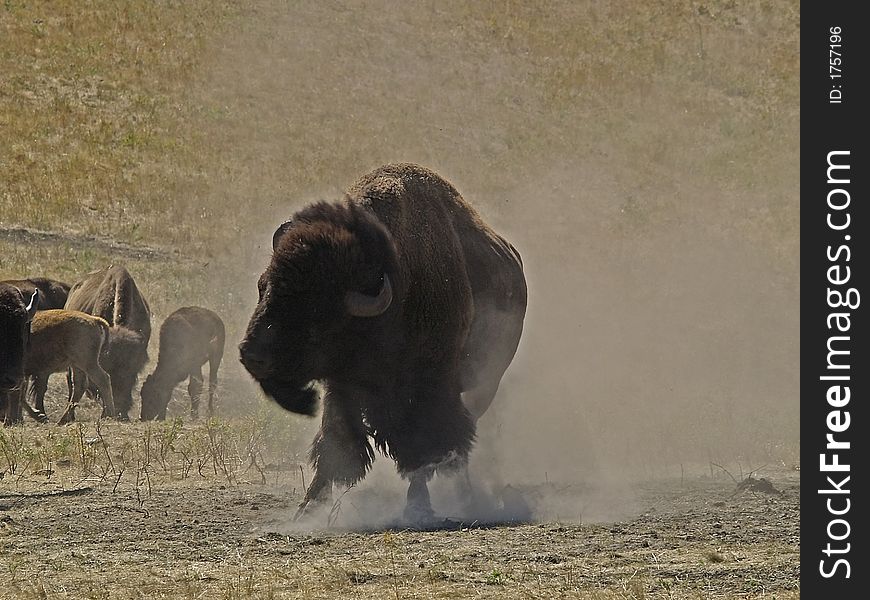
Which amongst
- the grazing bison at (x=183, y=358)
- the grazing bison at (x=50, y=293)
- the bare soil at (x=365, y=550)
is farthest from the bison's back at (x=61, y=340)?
the bare soil at (x=365, y=550)

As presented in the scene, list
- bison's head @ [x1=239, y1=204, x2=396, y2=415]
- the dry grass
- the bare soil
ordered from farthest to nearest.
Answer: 1. the dry grass
2. bison's head @ [x1=239, y1=204, x2=396, y2=415]
3. the bare soil

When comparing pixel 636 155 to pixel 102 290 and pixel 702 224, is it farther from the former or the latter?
pixel 102 290

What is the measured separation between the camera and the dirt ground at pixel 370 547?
239 inches

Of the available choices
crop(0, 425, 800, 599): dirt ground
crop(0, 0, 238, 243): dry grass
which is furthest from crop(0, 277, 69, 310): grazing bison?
crop(0, 425, 800, 599): dirt ground

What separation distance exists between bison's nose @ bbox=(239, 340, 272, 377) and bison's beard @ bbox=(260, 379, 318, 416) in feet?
0.88

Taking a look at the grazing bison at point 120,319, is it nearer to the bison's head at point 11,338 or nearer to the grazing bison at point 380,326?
the bison's head at point 11,338

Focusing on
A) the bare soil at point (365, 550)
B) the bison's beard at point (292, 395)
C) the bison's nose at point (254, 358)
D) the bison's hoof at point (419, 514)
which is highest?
the bison's nose at point (254, 358)

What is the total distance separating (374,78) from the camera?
4275 cm

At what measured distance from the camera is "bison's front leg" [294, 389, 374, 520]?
27.6 feet

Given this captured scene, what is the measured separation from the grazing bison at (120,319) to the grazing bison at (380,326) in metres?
8.35

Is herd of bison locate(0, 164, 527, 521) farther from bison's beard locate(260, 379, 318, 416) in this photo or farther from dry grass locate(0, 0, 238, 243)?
dry grass locate(0, 0, 238, 243)

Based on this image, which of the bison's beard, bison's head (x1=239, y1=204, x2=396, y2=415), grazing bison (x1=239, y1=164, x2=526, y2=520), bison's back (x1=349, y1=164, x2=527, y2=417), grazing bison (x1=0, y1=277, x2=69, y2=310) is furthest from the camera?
grazing bison (x1=0, y1=277, x2=69, y2=310)
